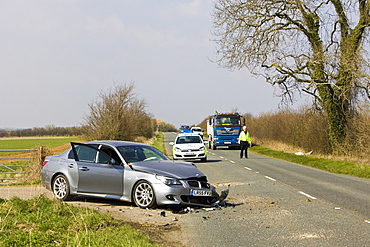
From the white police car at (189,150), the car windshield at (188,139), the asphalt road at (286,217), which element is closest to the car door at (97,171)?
the asphalt road at (286,217)

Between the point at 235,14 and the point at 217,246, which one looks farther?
the point at 235,14

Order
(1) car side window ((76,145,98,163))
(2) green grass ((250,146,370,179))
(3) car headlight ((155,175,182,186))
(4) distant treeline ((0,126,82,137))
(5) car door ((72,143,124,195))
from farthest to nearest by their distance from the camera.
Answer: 1. (4) distant treeline ((0,126,82,137))
2. (2) green grass ((250,146,370,179))
3. (1) car side window ((76,145,98,163))
4. (5) car door ((72,143,124,195))
5. (3) car headlight ((155,175,182,186))

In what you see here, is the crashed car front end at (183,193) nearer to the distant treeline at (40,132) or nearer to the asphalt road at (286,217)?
the asphalt road at (286,217)

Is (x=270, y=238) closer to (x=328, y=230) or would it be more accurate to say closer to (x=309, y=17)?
(x=328, y=230)

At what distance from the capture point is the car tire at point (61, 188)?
1190cm

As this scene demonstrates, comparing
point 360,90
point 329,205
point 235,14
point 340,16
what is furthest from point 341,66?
point 329,205

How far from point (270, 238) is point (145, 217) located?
2.89 metres

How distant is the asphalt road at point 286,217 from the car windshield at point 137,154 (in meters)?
2.08

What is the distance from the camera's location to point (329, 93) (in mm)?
29594

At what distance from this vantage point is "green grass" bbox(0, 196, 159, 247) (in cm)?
671

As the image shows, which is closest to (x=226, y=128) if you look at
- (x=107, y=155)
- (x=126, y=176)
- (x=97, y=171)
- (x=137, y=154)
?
(x=137, y=154)

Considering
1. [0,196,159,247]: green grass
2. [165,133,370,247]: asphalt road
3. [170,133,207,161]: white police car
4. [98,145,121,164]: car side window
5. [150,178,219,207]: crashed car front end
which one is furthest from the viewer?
[170,133,207,161]: white police car

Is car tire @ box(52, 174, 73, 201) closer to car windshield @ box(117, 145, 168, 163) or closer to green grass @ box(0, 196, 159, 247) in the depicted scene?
car windshield @ box(117, 145, 168, 163)

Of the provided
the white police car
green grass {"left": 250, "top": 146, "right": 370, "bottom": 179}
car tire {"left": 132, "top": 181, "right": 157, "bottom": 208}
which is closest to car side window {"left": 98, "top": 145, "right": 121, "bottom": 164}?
car tire {"left": 132, "top": 181, "right": 157, "bottom": 208}
